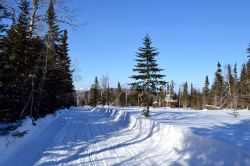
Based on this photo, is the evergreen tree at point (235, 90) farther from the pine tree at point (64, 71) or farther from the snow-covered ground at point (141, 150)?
the snow-covered ground at point (141, 150)

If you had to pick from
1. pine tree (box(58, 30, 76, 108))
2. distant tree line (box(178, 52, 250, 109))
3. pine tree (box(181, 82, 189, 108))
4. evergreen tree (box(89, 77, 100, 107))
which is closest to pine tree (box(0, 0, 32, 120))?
pine tree (box(58, 30, 76, 108))

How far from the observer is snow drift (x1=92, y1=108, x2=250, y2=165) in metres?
8.42

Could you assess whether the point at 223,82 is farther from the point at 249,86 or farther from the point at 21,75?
the point at 21,75

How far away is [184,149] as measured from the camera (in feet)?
39.3

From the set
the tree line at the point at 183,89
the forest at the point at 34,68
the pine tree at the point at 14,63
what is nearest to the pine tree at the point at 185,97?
the tree line at the point at 183,89

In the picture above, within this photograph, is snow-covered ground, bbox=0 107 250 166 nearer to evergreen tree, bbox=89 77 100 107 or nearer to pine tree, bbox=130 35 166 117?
pine tree, bbox=130 35 166 117

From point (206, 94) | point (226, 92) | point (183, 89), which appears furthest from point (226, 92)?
point (183, 89)

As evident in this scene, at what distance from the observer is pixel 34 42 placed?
813 inches

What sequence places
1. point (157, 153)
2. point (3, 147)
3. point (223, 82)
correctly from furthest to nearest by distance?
point (223, 82) → point (157, 153) → point (3, 147)

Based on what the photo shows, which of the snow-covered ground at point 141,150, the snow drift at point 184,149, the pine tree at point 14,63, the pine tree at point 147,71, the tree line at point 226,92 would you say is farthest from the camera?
the tree line at point 226,92

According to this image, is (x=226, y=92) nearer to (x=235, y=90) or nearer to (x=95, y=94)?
(x=235, y=90)

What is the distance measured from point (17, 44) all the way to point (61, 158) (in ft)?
29.0

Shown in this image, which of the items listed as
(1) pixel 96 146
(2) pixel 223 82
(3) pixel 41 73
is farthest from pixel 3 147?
(2) pixel 223 82

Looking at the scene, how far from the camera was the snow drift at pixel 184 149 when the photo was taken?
27.6 ft
